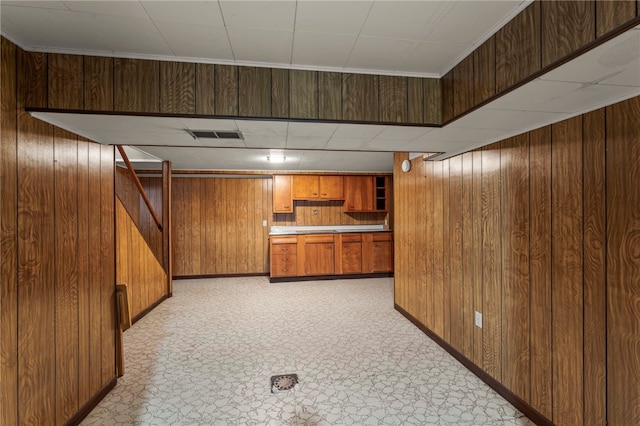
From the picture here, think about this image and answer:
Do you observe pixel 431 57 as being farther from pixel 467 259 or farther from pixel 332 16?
pixel 467 259

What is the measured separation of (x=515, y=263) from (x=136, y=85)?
99.6 inches

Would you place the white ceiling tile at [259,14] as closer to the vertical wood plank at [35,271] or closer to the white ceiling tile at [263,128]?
the white ceiling tile at [263,128]

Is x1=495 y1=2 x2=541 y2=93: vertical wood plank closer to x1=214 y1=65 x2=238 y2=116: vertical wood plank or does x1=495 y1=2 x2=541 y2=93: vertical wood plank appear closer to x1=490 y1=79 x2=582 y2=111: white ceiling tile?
x1=490 y1=79 x2=582 y2=111: white ceiling tile

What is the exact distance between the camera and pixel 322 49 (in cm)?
143

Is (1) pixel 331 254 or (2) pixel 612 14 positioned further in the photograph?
(1) pixel 331 254

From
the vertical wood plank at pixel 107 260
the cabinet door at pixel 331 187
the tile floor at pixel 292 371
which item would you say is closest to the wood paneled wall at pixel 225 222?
the cabinet door at pixel 331 187

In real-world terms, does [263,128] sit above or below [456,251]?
above

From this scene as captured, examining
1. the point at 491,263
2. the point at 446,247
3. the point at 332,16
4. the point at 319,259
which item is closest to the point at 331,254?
the point at 319,259

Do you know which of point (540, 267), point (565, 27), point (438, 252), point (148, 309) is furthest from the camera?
point (148, 309)

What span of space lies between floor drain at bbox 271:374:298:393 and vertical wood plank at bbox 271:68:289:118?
1.96 meters

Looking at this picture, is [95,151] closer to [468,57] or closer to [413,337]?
[468,57]

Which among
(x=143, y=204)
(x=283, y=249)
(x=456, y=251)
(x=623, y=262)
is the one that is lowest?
(x=283, y=249)

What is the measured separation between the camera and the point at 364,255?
5.48 m

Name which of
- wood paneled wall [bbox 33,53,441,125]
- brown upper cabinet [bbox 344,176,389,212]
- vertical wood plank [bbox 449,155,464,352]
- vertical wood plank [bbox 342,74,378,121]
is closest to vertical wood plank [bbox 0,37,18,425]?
wood paneled wall [bbox 33,53,441,125]
